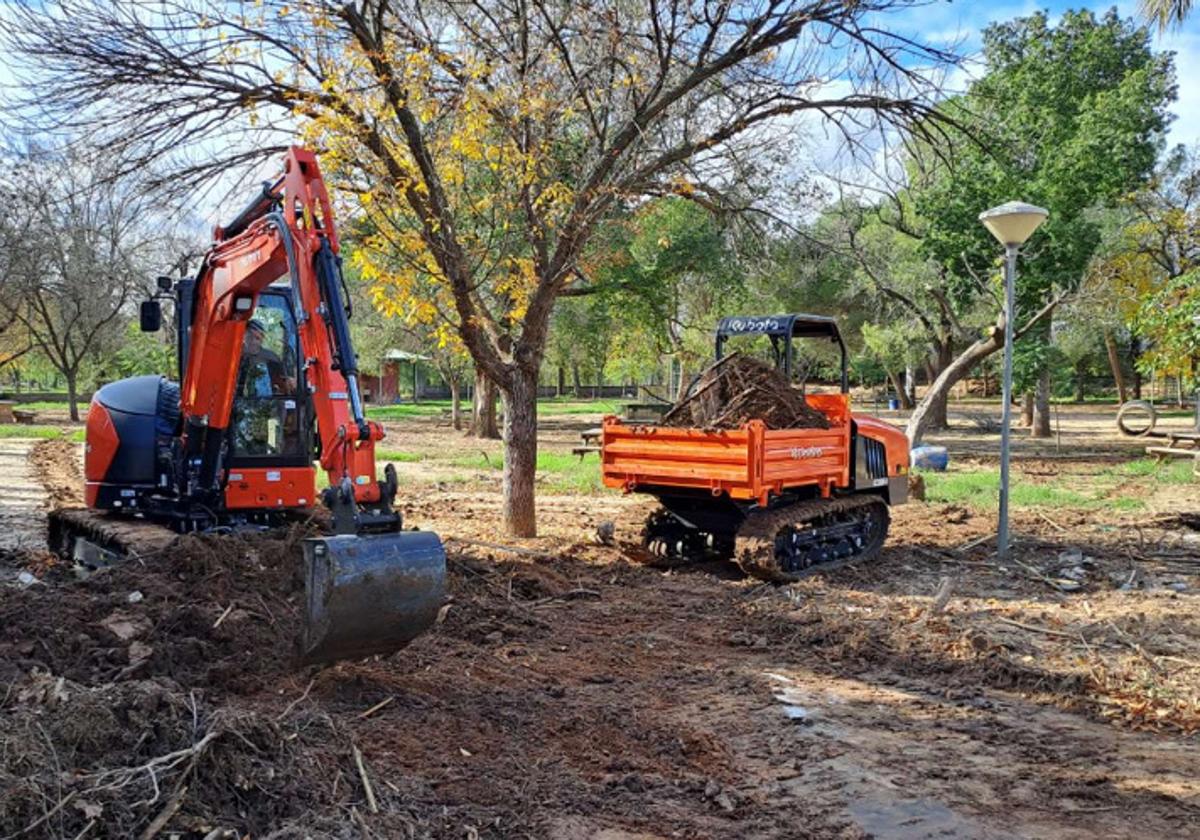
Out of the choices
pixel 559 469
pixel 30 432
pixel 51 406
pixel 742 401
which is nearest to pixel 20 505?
pixel 559 469

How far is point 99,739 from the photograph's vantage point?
3674mm

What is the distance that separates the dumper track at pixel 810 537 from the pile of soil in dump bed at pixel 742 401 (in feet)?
2.93

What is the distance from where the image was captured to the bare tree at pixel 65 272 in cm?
2819

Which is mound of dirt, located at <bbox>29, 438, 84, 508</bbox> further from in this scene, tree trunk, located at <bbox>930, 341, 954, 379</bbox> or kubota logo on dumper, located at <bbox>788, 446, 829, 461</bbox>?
tree trunk, located at <bbox>930, 341, 954, 379</bbox>

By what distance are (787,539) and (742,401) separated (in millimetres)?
1435

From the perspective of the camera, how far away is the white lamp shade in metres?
10.5

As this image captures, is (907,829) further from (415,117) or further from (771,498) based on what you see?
(415,117)

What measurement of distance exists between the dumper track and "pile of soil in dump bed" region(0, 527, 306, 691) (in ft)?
14.2

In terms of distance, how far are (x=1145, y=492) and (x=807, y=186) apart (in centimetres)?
837

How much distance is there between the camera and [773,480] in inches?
374

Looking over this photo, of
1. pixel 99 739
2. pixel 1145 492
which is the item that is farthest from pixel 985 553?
pixel 99 739

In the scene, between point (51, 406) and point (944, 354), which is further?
point (51, 406)

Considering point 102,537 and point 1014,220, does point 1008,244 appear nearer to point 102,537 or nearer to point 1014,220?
point 1014,220

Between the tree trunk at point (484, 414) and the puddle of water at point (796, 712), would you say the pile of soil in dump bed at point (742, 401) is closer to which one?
the puddle of water at point (796, 712)
